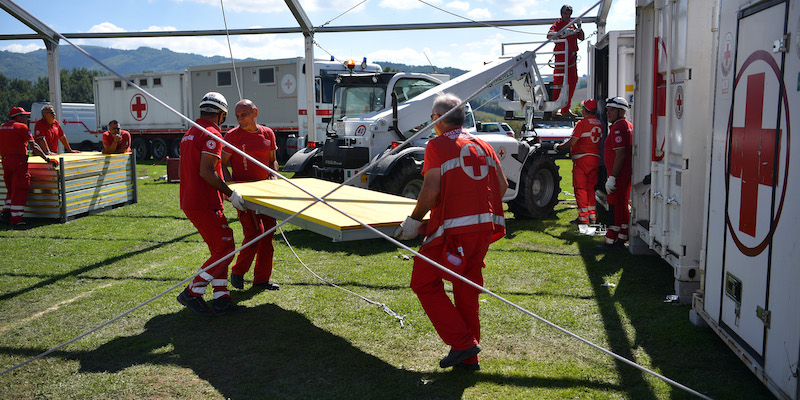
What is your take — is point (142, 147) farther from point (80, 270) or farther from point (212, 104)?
point (212, 104)

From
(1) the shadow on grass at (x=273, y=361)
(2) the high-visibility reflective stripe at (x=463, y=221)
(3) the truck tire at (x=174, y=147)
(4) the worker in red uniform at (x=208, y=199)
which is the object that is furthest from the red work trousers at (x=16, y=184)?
(3) the truck tire at (x=174, y=147)

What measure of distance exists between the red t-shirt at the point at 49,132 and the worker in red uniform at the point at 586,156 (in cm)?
996

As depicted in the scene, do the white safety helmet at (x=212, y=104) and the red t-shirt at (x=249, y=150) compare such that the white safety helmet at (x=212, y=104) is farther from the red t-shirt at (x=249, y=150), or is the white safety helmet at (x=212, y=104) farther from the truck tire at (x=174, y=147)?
the truck tire at (x=174, y=147)

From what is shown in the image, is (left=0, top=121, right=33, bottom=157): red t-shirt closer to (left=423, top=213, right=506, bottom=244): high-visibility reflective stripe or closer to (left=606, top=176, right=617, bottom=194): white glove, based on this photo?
(left=423, top=213, right=506, bottom=244): high-visibility reflective stripe

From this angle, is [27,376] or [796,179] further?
[27,376]

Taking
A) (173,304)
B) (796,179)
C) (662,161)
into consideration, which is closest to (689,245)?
(662,161)

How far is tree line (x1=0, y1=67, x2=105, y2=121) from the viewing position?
85.9m

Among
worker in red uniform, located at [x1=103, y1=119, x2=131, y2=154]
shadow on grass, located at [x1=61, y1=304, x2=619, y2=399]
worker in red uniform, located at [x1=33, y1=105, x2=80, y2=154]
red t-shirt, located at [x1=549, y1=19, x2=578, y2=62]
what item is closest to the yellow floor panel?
shadow on grass, located at [x1=61, y1=304, x2=619, y2=399]

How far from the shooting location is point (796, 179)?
10.9 feet

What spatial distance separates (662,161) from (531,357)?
2.99m

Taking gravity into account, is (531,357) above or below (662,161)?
below

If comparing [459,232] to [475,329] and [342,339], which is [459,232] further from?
[342,339]

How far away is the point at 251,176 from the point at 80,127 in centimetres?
3035

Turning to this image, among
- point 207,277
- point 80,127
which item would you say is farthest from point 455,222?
point 80,127
